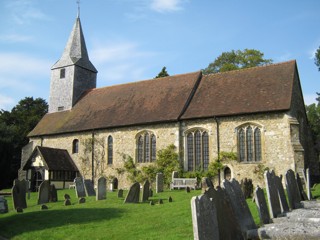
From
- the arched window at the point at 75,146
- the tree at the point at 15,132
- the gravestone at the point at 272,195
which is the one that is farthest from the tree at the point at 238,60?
the gravestone at the point at 272,195

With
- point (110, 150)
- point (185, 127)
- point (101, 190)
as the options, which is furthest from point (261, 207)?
point (110, 150)

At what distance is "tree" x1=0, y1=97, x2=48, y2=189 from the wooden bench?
70.5 ft

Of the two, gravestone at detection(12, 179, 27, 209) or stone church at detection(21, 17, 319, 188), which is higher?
stone church at detection(21, 17, 319, 188)

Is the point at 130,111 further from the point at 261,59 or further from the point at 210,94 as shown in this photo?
the point at 261,59

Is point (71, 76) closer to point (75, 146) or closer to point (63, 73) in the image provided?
point (63, 73)

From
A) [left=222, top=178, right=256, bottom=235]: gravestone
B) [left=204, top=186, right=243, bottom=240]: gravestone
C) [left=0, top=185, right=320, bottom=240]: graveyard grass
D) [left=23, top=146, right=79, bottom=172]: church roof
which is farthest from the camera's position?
[left=23, top=146, right=79, bottom=172]: church roof

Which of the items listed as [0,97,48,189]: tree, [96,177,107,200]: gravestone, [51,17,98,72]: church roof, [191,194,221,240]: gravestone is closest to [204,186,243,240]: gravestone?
[191,194,221,240]: gravestone

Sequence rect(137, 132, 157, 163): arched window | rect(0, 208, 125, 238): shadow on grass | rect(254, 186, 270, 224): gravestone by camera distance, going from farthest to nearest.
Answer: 1. rect(137, 132, 157, 163): arched window
2. rect(0, 208, 125, 238): shadow on grass
3. rect(254, 186, 270, 224): gravestone

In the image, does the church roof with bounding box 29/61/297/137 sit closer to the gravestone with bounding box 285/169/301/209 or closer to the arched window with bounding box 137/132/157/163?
the arched window with bounding box 137/132/157/163

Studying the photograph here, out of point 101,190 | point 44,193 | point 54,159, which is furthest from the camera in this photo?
point 54,159

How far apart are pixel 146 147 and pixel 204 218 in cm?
1962

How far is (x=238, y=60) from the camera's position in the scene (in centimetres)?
3859

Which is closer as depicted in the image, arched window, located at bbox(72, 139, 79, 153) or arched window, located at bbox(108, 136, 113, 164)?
arched window, located at bbox(108, 136, 113, 164)

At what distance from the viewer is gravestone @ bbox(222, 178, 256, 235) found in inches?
272
